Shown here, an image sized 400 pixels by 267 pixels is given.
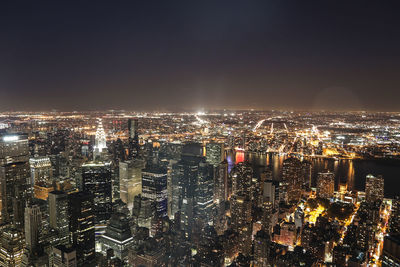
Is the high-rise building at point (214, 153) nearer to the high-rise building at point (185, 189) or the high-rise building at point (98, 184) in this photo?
the high-rise building at point (185, 189)

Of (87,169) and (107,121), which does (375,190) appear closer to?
(87,169)

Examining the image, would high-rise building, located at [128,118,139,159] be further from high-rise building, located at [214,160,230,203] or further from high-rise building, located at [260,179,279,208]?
high-rise building, located at [260,179,279,208]

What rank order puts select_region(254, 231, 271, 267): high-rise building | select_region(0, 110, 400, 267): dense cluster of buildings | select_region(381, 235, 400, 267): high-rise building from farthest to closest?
select_region(0, 110, 400, 267): dense cluster of buildings
select_region(254, 231, 271, 267): high-rise building
select_region(381, 235, 400, 267): high-rise building

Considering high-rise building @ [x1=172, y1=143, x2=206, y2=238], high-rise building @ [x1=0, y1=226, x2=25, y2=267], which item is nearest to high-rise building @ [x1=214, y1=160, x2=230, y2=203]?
high-rise building @ [x1=172, y1=143, x2=206, y2=238]

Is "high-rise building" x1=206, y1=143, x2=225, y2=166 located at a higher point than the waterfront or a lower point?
higher

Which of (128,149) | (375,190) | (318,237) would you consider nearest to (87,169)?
(128,149)

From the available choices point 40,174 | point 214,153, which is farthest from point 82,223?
point 214,153
